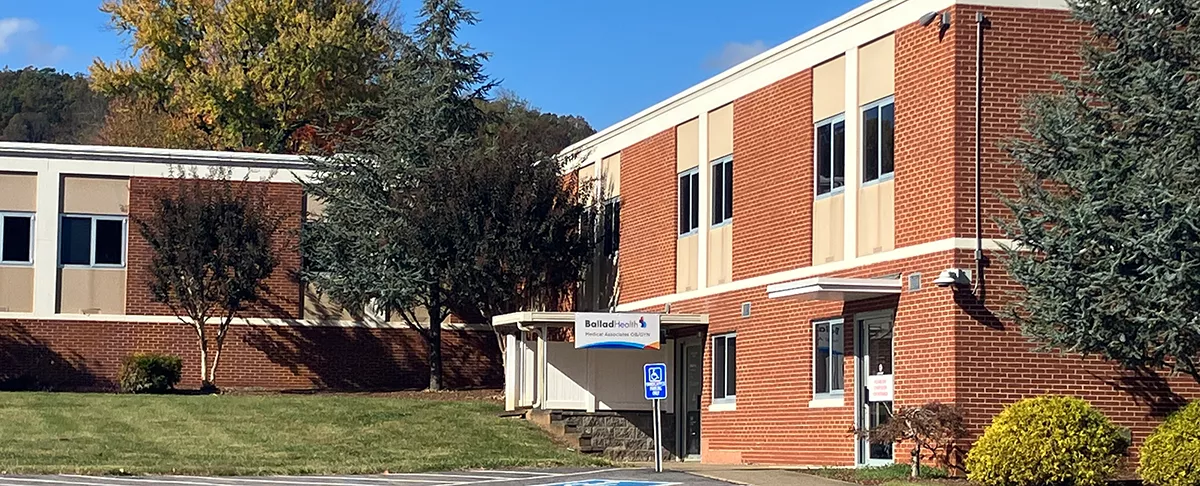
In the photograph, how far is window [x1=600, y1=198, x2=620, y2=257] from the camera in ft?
122

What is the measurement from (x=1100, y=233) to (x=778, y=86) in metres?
9.28

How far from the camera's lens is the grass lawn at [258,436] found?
2681 cm

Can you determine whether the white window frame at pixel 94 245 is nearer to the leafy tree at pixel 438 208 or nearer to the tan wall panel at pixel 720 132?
the leafy tree at pixel 438 208

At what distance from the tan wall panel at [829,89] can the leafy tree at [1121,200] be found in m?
4.73

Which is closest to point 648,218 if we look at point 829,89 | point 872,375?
point 829,89

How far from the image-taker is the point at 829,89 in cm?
2777

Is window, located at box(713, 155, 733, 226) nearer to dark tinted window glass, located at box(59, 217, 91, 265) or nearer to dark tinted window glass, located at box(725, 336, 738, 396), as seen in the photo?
dark tinted window glass, located at box(725, 336, 738, 396)

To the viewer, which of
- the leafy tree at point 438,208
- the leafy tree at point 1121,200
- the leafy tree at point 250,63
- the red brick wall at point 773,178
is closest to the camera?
the leafy tree at point 1121,200

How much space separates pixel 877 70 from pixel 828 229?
2.88 metres

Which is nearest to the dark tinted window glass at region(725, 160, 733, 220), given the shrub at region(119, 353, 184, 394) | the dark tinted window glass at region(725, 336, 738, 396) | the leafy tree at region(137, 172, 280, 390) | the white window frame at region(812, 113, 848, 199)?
the dark tinted window glass at region(725, 336, 738, 396)

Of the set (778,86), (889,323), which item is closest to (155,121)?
(778,86)

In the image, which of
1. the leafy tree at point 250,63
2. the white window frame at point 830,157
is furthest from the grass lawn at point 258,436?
the leafy tree at point 250,63

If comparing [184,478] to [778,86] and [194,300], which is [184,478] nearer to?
[778,86]

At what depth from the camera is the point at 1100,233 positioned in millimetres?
21234
